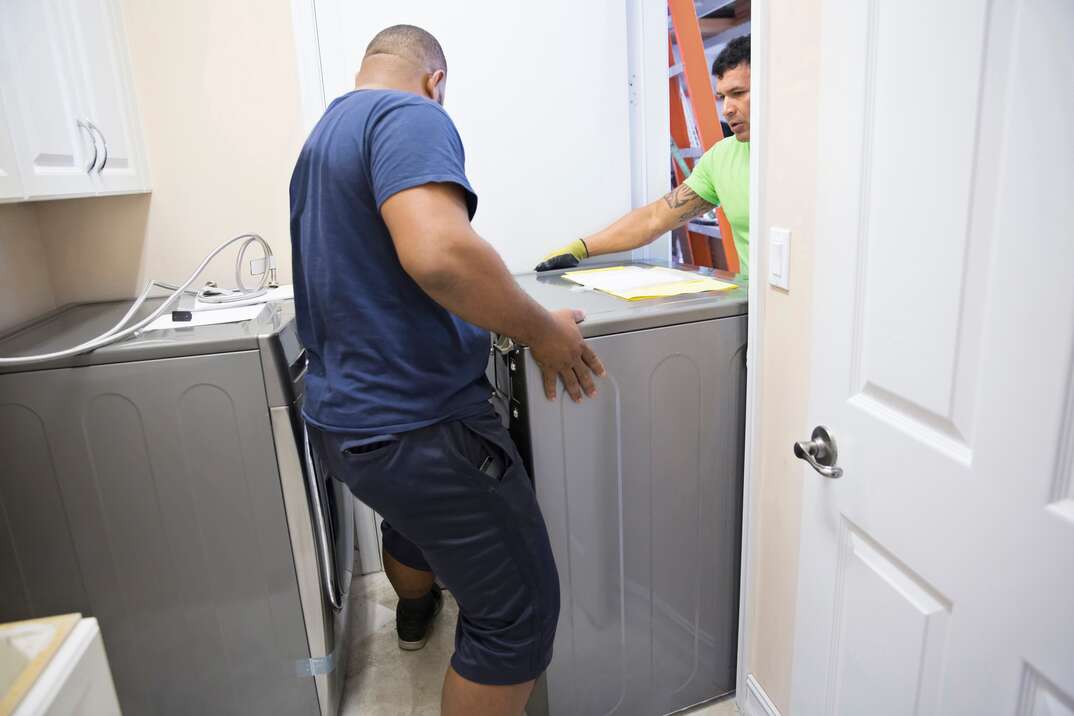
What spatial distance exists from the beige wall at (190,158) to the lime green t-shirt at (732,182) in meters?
1.18

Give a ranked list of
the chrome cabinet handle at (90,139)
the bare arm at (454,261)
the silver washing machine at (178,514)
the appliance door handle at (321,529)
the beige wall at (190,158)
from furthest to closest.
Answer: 1. the beige wall at (190,158)
2. the chrome cabinet handle at (90,139)
3. the appliance door handle at (321,529)
4. the silver washing machine at (178,514)
5. the bare arm at (454,261)

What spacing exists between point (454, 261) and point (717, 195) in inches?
45.5

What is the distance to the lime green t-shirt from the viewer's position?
175 centimetres

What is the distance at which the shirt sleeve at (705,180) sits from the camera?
1857mm

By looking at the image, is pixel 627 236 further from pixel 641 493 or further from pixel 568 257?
pixel 641 493

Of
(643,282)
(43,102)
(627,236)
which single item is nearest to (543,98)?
(627,236)

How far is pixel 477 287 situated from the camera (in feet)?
3.39

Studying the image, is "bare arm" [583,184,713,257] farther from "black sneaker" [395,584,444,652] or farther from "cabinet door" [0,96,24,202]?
"cabinet door" [0,96,24,202]

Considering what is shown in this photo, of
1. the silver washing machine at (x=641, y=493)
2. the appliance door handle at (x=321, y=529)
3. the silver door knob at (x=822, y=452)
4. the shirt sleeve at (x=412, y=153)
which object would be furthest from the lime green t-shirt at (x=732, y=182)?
the appliance door handle at (x=321, y=529)

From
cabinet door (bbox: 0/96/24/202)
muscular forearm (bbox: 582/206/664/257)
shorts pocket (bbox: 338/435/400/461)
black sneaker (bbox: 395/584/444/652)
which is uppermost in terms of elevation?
cabinet door (bbox: 0/96/24/202)

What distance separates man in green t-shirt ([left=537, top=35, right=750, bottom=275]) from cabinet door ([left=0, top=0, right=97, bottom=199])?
3.86 ft

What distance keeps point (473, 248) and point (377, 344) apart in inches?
9.7

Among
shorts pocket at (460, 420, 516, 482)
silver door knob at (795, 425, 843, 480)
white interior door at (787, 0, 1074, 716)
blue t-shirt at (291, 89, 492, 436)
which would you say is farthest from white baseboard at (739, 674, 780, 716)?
blue t-shirt at (291, 89, 492, 436)

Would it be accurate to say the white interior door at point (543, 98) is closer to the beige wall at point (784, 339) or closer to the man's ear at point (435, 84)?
the man's ear at point (435, 84)
